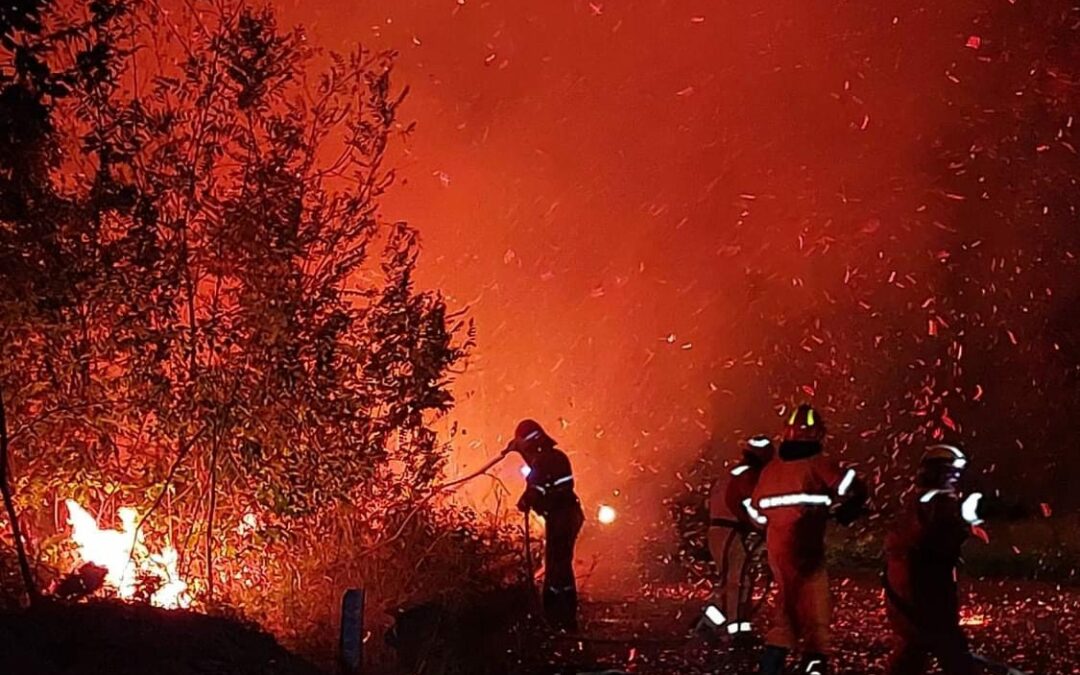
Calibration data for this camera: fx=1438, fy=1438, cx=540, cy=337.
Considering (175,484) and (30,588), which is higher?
(175,484)

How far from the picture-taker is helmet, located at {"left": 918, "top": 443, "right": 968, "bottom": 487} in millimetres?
8094

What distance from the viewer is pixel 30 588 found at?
8.35 meters

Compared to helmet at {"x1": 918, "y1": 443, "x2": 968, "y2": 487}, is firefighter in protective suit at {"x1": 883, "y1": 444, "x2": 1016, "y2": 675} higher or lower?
lower

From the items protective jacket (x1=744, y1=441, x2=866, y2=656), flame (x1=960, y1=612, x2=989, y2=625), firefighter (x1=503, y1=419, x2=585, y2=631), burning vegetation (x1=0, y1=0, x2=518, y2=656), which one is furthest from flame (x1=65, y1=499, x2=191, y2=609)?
flame (x1=960, y1=612, x2=989, y2=625)

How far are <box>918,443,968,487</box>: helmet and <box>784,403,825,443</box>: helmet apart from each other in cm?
81

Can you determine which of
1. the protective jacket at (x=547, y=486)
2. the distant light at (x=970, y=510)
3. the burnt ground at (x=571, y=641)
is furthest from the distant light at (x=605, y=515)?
the distant light at (x=970, y=510)

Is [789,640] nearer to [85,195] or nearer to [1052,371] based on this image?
[85,195]

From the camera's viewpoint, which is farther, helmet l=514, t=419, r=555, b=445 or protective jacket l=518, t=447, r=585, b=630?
helmet l=514, t=419, r=555, b=445

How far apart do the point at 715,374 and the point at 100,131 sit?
15.0 meters

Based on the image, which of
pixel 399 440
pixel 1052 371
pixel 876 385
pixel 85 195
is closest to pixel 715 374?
pixel 876 385

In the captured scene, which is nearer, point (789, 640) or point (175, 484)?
point (789, 640)

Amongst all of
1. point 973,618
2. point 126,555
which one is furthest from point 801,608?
point 973,618

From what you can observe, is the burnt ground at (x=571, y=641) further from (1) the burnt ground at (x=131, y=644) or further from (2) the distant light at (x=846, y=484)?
(2) the distant light at (x=846, y=484)

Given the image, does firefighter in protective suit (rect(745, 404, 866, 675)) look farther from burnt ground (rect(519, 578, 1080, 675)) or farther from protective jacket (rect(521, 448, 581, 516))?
protective jacket (rect(521, 448, 581, 516))
